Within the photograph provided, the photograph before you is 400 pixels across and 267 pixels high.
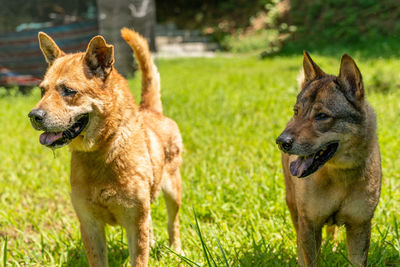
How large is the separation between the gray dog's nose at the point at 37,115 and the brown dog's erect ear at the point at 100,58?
520 mm

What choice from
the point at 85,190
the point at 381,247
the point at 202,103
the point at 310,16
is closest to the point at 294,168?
the point at 381,247

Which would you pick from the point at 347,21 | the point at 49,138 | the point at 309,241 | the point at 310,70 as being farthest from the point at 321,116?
the point at 347,21

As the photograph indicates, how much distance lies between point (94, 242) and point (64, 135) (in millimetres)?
862

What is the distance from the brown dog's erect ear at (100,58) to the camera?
9.98 ft

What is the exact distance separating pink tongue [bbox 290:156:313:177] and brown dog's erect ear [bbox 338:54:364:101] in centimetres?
54

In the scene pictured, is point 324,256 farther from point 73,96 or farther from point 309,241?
point 73,96

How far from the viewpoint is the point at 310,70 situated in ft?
10.5

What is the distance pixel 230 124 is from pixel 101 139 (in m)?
4.36

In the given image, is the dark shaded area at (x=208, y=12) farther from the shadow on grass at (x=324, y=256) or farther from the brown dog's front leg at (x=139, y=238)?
the brown dog's front leg at (x=139, y=238)

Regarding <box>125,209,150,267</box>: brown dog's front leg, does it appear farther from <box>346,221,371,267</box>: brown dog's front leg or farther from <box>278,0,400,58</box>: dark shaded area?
<box>278,0,400,58</box>: dark shaded area

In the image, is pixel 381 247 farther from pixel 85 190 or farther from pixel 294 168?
pixel 85 190

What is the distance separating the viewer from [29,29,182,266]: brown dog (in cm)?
291

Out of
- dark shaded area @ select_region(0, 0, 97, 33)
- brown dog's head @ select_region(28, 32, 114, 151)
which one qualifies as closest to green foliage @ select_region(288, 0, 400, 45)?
dark shaded area @ select_region(0, 0, 97, 33)

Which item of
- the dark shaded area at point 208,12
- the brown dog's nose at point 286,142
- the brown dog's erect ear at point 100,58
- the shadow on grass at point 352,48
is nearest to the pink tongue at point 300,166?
the brown dog's nose at point 286,142
